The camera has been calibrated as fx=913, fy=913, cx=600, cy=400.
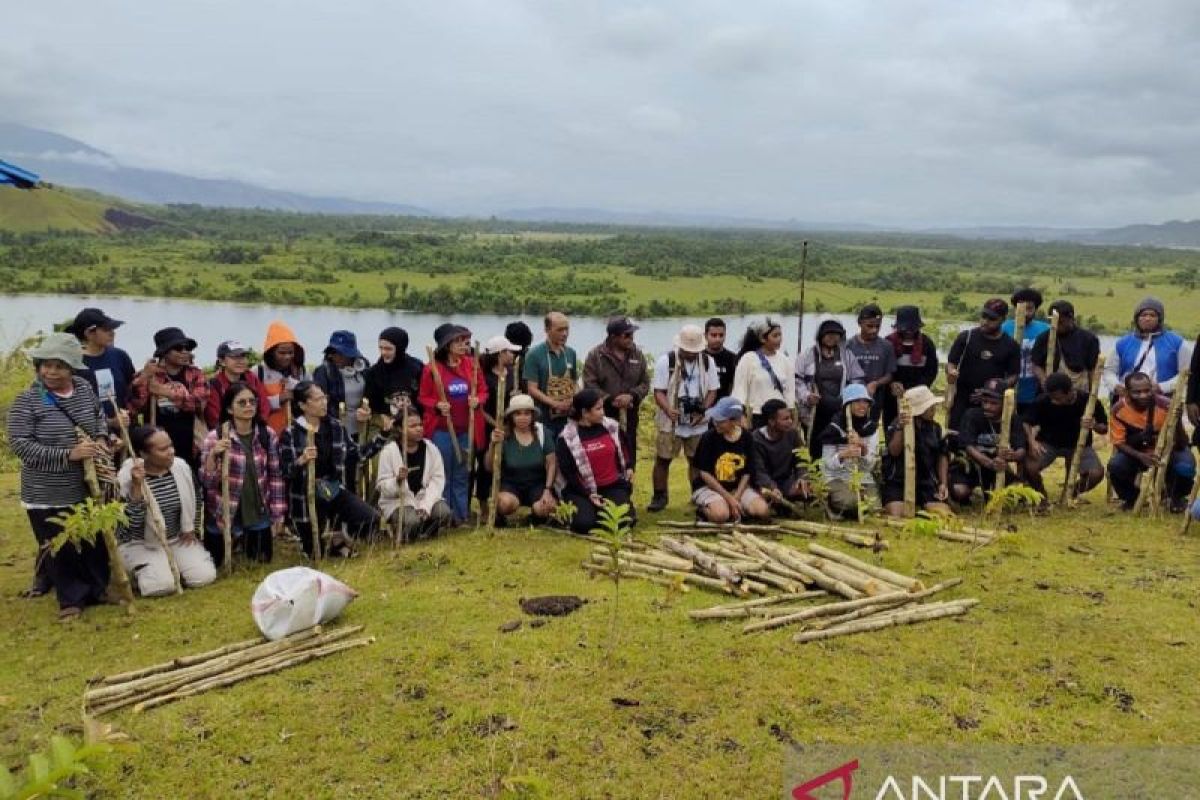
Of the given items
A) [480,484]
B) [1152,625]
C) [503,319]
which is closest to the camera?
[1152,625]

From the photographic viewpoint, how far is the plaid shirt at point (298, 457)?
26.7 ft

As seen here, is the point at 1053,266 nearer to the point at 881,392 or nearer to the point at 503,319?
the point at 503,319

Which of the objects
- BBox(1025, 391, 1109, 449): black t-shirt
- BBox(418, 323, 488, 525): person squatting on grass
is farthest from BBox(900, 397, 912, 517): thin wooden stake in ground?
BBox(418, 323, 488, 525): person squatting on grass

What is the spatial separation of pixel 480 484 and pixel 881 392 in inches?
176

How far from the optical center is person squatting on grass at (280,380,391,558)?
811 cm

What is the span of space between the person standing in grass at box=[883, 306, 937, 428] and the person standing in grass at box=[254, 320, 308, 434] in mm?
6267

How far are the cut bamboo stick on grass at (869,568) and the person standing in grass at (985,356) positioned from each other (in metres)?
2.70

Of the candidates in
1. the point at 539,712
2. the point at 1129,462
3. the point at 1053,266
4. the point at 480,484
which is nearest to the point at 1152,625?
the point at 1129,462

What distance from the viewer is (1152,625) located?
6.50 metres

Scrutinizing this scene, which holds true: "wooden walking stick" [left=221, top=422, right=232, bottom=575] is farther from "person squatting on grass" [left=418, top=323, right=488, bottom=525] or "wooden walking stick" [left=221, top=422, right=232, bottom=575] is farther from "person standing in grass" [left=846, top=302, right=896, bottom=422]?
"person standing in grass" [left=846, top=302, right=896, bottom=422]

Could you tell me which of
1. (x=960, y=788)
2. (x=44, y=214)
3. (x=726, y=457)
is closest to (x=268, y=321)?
(x=726, y=457)

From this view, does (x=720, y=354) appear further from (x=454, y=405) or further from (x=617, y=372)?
(x=454, y=405)

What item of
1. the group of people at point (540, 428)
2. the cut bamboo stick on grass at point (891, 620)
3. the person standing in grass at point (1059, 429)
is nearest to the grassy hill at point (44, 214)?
the group of people at point (540, 428)

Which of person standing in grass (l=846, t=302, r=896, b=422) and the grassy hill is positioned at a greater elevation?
the grassy hill
